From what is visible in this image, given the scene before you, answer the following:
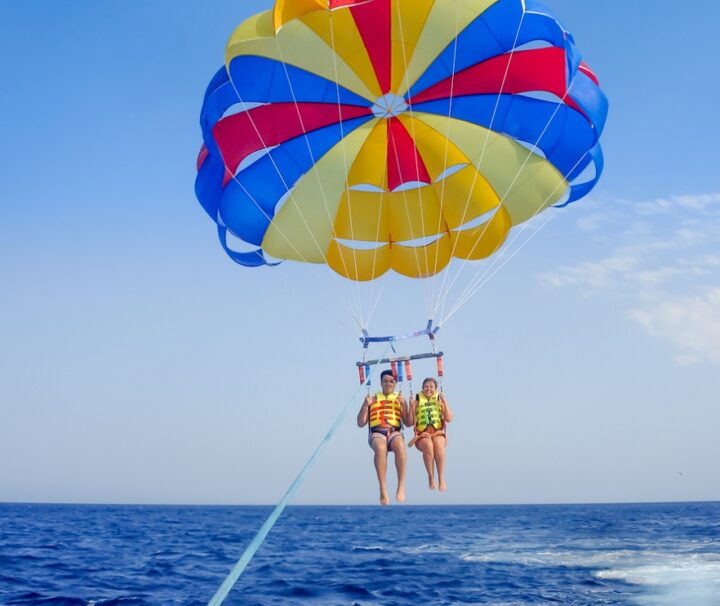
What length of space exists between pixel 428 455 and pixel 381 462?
1.71ft

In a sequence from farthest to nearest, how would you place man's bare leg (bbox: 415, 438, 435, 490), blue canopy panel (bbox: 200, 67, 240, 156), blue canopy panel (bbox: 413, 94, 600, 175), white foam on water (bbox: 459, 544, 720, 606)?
white foam on water (bbox: 459, 544, 720, 606) → blue canopy panel (bbox: 413, 94, 600, 175) → blue canopy panel (bbox: 200, 67, 240, 156) → man's bare leg (bbox: 415, 438, 435, 490)

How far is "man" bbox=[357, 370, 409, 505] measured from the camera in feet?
29.1

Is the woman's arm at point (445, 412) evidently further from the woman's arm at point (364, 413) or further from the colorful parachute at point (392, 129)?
the colorful parachute at point (392, 129)

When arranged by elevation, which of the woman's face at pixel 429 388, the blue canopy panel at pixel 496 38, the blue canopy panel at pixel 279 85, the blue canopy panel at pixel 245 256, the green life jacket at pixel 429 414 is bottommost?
the green life jacket at pixel 429 414

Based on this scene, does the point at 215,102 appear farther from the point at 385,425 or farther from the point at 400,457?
the point at 400,457

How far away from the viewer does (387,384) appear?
907cm

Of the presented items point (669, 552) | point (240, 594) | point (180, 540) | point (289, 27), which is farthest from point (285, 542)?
point (289, 27)

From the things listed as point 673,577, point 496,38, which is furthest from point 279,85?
point 673,577

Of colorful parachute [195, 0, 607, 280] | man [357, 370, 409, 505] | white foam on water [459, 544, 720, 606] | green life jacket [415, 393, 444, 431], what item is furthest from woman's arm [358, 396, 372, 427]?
white foam on water [459, 544, 720, 606]

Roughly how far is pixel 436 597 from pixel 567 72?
1081 cm

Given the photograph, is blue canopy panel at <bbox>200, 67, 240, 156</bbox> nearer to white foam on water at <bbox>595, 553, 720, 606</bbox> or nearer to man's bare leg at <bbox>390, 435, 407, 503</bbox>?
man's bare leg at <bbox>390, 435, 407, 503</bbox>

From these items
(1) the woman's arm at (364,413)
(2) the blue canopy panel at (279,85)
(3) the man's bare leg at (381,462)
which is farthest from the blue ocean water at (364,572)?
(2) the blue canopy panel at (279,85)

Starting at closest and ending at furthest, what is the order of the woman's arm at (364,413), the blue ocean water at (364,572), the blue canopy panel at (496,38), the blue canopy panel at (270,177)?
the woman's arm at (364,413)
the blue canopy panel at (496,38)
the blue canopy panel at (270,177)
the blue ocean water at (364,572)

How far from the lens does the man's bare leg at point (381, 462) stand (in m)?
8.83
